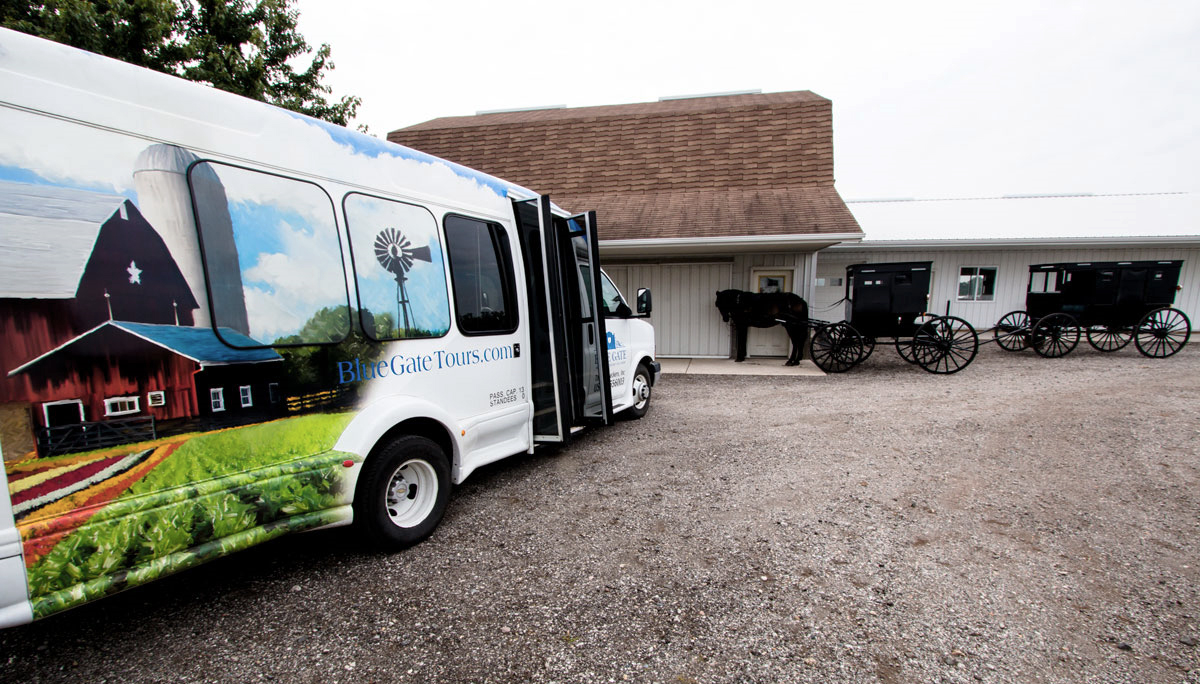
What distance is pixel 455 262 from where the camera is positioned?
3.37 metres

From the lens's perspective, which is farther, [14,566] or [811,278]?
[811,278]

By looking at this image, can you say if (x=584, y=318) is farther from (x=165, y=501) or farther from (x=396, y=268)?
(x=165, y=501)

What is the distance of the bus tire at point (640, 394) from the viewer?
6.06 meters

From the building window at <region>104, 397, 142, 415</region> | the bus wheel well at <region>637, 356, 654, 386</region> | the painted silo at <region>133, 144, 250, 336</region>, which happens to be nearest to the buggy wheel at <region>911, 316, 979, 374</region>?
the bus wheel well at <region>637, 356, 654, 386</region>

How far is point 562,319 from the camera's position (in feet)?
13.9

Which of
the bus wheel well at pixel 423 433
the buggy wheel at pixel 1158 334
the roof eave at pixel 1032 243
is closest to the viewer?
the bus wheel well at pixel 423 433

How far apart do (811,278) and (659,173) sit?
423cm

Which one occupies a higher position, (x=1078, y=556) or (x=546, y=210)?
(x=546, y=210)

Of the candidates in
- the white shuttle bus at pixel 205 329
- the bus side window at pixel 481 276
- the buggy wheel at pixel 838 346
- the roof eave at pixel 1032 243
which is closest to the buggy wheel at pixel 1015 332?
the roof eave at pixel 1032 243

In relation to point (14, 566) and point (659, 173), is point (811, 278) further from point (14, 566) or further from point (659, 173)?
point (14, 566)

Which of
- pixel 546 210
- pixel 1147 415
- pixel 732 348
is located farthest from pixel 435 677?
pixel 732 348

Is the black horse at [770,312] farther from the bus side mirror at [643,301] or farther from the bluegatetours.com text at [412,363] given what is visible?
the bluegatetours.com text at [412,363]

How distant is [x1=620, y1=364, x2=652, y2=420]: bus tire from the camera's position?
6059 mm

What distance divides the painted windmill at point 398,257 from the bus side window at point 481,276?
0.35m
